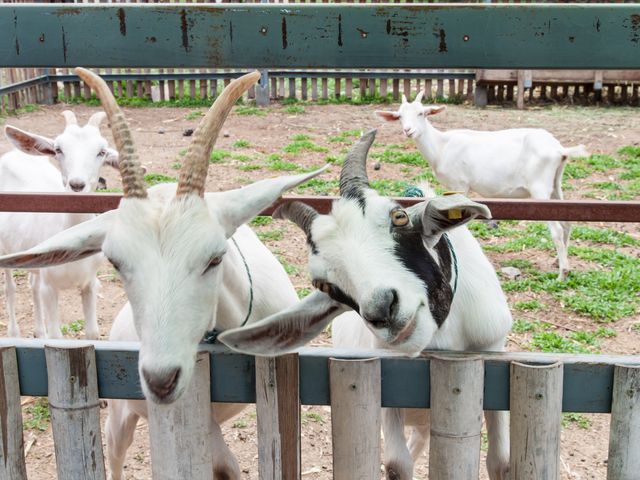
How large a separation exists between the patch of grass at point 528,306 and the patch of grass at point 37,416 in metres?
3.61

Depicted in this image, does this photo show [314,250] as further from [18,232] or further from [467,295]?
[18,232]

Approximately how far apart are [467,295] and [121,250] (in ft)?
3.95

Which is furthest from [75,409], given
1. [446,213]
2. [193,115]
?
[193,115]

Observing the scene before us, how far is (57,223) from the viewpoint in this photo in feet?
17.8

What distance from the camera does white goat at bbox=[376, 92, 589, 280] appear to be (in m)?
7.79

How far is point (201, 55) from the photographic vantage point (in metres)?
2.46

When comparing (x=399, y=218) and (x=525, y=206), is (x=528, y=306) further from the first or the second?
(x=399, y=218)

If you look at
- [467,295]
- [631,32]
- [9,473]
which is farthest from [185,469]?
[631,32]

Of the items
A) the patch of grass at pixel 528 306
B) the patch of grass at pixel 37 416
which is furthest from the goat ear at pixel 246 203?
the patch of grass at pixel 528 306

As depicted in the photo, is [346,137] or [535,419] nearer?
[535,419]

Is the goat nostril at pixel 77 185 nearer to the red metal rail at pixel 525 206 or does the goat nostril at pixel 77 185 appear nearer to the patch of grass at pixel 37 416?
the patch of grass at pixel 37 416

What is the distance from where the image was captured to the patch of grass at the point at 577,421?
15.0 feet

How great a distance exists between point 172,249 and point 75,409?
61 centimetres

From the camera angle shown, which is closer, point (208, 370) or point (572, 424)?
point (208, 370)
